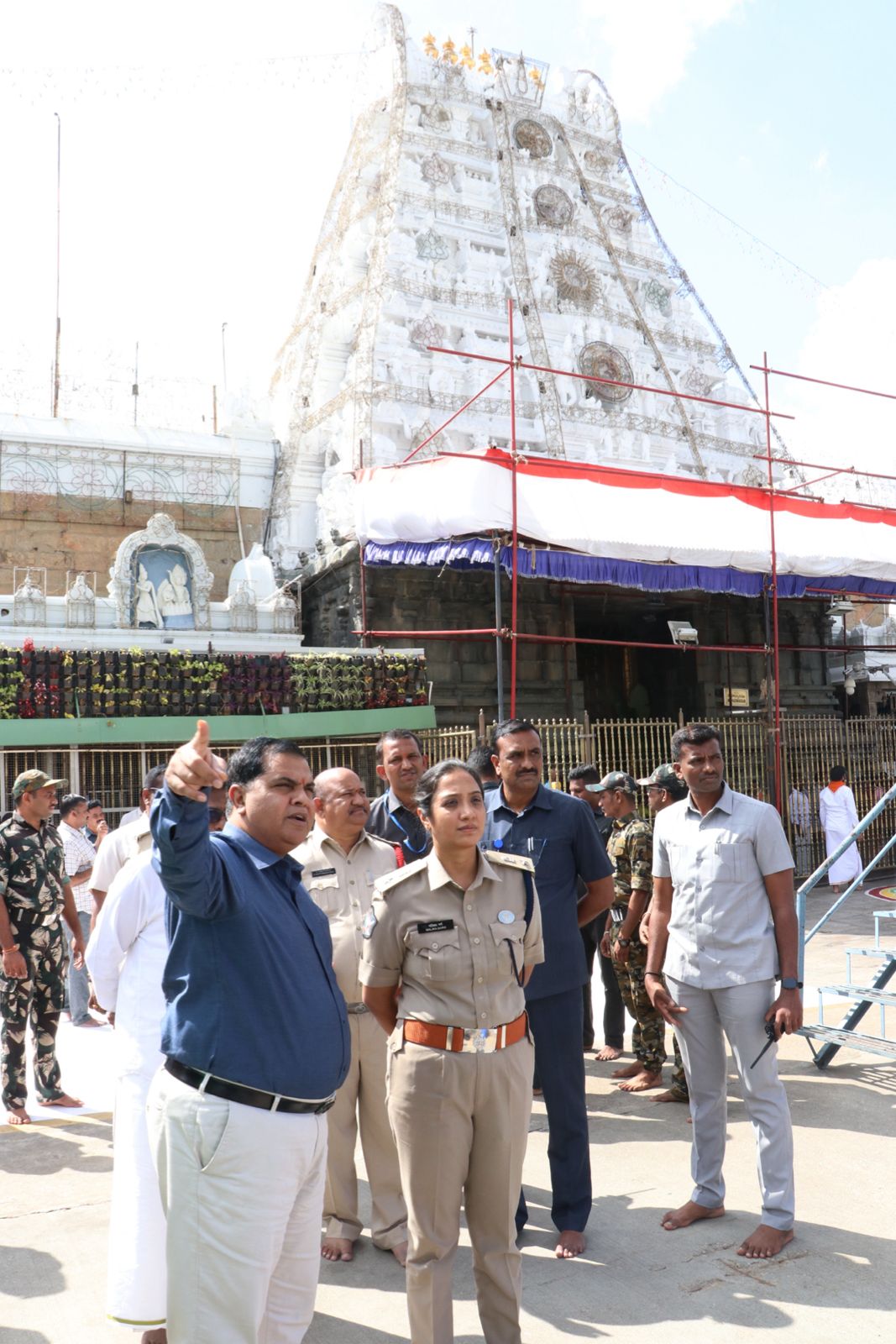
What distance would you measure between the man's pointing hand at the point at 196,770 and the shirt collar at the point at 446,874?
106 cm

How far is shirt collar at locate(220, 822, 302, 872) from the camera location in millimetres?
2574

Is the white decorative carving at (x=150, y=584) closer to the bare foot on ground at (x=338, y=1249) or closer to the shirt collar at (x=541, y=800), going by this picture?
the shirt collar at (x=541, y=800)

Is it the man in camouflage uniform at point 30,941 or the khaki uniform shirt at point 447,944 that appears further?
the man in camouflage uniform at point 30,941

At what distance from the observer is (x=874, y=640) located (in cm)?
2331

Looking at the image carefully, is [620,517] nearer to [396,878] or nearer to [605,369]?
[605,369]

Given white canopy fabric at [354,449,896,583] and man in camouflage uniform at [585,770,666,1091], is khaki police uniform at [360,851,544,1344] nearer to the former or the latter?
man in camouflage uniform at [585,770,666,1091]

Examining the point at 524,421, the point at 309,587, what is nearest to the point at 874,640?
the point at 524,421

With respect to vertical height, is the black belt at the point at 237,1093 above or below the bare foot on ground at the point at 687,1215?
above

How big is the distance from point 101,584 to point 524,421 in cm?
949

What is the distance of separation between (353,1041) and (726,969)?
145 cm

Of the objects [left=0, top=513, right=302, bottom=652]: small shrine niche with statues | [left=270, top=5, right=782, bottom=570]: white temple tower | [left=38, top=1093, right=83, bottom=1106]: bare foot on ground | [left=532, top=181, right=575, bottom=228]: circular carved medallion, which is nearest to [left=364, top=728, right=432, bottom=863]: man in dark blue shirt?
[left=38, top=1093, right=83, bottom=1106]: bare foot on ground

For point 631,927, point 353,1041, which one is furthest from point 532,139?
point 353,1041

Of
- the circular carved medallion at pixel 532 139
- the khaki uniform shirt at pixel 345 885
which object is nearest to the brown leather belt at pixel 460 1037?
the khaki uniform shirt at pixel 345 885

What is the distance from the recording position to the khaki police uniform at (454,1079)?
2900 millimetres
